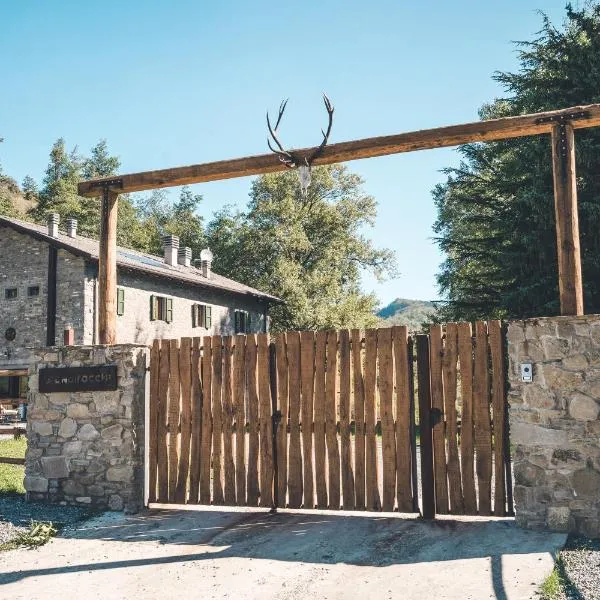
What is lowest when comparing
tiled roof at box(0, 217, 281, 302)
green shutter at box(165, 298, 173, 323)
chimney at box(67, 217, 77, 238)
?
green shutter at box(165, 298, 173, 323)

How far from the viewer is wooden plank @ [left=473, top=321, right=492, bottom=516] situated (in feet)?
21.6

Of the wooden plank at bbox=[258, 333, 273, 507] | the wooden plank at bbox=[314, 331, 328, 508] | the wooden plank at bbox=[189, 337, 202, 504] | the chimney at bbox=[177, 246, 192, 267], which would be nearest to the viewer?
the wooden plank at bbox=[314, 331, 328, 508]

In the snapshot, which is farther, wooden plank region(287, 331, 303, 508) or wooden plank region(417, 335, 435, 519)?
wooden plank region(287, 331, 303, 508)

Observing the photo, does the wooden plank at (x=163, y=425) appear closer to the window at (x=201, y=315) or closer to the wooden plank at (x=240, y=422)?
the wooden plank at (x=240, y=422)

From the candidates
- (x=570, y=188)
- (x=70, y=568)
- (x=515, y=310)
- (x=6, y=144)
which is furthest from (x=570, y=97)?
(x=6, y=144)

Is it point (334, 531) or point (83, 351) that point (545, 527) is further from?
point (83, 351)

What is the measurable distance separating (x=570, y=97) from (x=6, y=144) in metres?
43.4

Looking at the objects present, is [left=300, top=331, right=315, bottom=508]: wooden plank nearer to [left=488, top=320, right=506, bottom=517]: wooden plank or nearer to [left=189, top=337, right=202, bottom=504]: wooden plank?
[left=189, top=337, right=202, bottom=504]: wooden plank

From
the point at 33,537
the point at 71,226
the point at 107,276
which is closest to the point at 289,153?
the point at 107,276

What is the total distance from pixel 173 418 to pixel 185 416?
16 cm

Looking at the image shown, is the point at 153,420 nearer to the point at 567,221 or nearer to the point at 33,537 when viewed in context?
the point at 33,537

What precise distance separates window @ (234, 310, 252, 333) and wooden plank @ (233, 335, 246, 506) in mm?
24808

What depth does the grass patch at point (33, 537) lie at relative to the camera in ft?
21.8

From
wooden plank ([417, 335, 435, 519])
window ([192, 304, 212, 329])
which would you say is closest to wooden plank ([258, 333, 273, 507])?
wooden plank ([417, 335, 435, 519])
